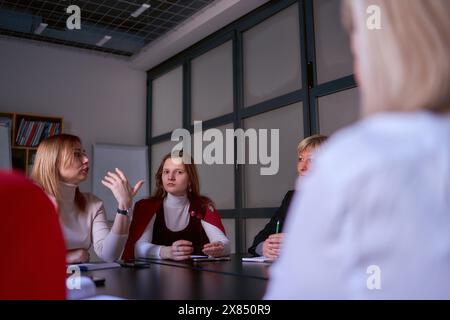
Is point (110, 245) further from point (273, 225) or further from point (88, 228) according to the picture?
point (273, 225)

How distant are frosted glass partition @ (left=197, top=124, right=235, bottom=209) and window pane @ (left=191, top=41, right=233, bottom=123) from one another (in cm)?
22

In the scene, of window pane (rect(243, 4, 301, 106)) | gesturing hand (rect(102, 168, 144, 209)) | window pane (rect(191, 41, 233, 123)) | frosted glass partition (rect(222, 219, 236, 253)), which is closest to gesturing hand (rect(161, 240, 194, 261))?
gesturing hand (rect(102, 168, 144, 209))

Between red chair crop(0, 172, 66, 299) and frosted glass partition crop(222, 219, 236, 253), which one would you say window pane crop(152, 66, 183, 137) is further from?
red chair crop(0, 172, 66, 299)

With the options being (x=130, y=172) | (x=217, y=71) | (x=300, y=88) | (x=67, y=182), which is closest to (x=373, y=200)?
(x=67, y=182)

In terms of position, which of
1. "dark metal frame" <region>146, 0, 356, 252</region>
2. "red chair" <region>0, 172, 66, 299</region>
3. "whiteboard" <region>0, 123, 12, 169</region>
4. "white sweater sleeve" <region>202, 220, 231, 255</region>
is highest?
"dark metal frame" <region>146, 0, 356, 252</region>

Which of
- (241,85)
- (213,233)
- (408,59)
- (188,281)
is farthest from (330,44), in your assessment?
(408,59)

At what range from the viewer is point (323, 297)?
47cm

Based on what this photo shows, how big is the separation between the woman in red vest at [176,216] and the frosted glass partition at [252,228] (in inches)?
41.9

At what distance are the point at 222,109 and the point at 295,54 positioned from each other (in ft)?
3.29

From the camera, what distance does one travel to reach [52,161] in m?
1.99

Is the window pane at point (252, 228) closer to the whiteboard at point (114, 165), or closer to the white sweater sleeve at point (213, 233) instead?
the white sweater sleeve at point (213, 233)

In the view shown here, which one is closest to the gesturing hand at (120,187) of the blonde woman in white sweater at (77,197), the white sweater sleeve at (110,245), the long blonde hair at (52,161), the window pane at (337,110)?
the blonde woman in white sweater at (77,197)

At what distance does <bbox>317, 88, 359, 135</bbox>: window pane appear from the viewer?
9.24 feet

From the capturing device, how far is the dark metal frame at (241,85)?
3094mm
